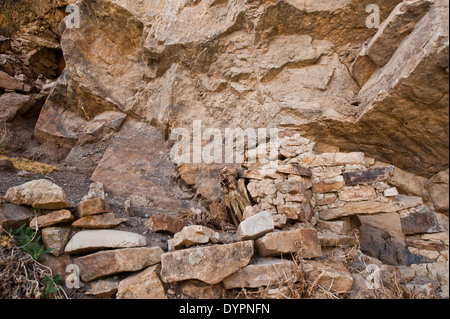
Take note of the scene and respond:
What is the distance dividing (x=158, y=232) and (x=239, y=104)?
295cm

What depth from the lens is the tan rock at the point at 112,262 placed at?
7.22ft

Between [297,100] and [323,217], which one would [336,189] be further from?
[297,100]

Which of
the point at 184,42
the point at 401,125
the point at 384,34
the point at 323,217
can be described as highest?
the point at 184,42

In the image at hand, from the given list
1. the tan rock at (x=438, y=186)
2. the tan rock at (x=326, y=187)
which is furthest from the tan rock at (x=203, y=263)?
the tan rock at (x=438, y=186)

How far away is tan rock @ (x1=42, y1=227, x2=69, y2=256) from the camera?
90.7 inches

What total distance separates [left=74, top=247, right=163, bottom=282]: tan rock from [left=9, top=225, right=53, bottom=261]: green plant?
312 millimetres

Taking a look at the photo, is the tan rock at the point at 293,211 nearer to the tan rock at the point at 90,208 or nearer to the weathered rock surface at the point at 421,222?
the weathered rock surface at the point at 421,222

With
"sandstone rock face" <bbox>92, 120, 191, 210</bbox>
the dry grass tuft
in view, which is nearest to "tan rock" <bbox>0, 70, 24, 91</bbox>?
"sandstone rock face" <bbox>92, 120, 191, 210</bbox>

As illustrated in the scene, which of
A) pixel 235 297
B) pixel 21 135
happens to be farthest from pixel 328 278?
pixel 21 135

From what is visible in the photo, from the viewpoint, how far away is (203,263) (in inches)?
84.3

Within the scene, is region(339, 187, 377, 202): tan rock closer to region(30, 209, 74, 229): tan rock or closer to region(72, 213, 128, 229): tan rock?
region(72, 213, 128, 229): tan rock

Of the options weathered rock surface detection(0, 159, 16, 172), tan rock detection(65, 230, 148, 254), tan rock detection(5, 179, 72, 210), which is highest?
weathered rock surface detection(0, 159, 16, 172)

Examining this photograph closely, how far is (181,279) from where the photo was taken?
210 centimetres

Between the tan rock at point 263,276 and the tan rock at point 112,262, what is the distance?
0.75m
